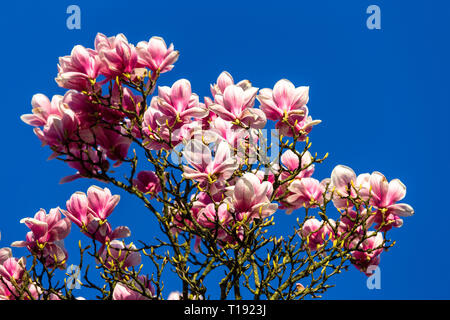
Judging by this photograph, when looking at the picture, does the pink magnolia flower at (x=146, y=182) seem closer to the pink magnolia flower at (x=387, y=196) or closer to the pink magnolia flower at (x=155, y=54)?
the pink magnolia flower at (x=155, y=54)

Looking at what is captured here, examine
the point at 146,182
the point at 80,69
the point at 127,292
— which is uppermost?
the point at 80,69

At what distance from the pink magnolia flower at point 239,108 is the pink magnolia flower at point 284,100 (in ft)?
0.28

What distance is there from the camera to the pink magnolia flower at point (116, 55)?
319 centimetres

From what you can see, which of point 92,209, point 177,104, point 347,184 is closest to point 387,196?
point 347,184

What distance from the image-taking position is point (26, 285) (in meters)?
3.41

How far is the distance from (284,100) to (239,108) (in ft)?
0.92

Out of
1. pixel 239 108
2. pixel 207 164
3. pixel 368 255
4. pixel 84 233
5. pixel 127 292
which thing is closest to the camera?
pixel 207 164

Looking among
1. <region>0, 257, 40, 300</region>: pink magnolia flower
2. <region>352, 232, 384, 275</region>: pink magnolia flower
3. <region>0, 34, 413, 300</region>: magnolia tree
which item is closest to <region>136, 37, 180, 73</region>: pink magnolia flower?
<region>0, 34, 413, 300</region>: magnolia tree

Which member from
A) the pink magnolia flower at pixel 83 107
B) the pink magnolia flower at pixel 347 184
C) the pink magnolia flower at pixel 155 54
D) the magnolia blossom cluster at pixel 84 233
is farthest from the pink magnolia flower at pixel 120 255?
the pink magnolia flower at pixel 347 184

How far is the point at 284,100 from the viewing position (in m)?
3.15

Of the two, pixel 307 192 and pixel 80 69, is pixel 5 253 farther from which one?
pixel 307 192

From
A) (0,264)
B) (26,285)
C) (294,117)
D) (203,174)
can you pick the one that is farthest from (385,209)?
(0,264)

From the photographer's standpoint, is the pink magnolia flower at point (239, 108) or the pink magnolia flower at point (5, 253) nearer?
the pink magnolia flower at point (239, 108)

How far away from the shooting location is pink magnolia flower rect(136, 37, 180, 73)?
334cm
